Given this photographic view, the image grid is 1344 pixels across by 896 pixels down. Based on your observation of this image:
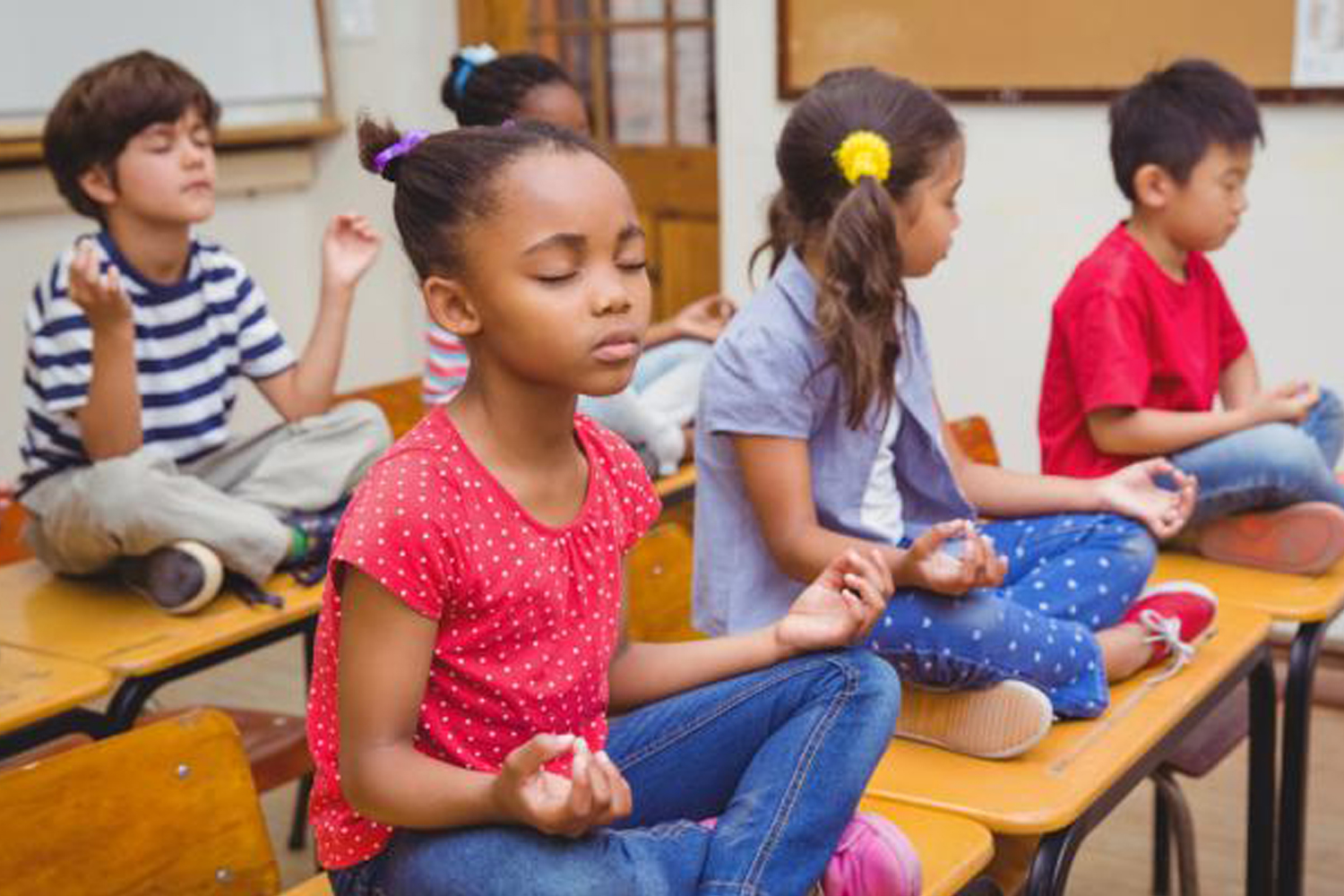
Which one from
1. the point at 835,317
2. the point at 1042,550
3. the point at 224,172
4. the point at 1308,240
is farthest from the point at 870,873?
the point at 224,172

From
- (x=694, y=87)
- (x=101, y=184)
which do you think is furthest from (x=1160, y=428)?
(x=694, y=87)

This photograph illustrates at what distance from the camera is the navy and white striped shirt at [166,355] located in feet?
7.59

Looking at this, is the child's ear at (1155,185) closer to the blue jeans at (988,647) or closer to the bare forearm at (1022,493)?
the bare forearm at (1022,493)

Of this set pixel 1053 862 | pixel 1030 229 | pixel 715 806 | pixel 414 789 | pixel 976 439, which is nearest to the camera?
pixel 414 789

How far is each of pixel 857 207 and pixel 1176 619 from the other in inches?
22.5

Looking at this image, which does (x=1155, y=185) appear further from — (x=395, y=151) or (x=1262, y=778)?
(x=395, y=151)

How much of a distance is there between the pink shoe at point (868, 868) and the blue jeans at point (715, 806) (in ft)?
0.10

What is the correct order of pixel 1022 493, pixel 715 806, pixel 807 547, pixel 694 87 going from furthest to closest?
pixel 694 87 → pixel 1022 493 → pixel 807 547 → pixel 715 806

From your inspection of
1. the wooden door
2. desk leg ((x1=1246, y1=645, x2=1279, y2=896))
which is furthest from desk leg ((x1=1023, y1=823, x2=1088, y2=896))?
the wooden door

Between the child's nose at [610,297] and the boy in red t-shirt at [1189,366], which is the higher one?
the child's nose at [610,297]

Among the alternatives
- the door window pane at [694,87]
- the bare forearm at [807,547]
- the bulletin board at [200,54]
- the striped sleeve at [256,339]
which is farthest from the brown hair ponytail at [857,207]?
the bulletin board at [200,54]

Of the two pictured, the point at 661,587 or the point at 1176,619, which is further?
the point at 661,587

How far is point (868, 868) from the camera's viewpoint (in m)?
1.31

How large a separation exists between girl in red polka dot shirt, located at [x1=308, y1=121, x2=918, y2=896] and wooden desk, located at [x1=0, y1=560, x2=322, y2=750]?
2.24 ft
